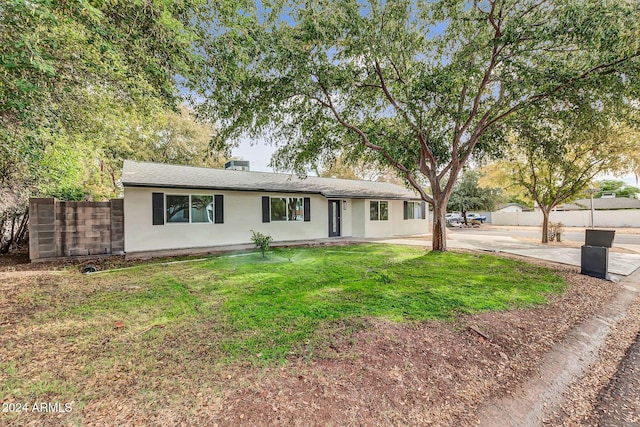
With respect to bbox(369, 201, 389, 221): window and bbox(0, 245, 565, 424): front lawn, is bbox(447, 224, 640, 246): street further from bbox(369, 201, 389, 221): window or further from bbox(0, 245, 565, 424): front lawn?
bbox(0, 245, 565, 424): front lawn

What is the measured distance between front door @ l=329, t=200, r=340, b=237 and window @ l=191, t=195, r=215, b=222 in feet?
19.3

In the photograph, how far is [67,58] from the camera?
4250 mm

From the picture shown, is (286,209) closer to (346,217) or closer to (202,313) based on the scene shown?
(346,217)

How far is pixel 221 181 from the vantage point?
10.9m

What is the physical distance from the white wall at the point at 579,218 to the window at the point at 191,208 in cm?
3133

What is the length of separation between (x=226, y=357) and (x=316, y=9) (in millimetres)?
7909

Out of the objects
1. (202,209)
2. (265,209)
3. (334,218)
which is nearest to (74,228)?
(202,209)

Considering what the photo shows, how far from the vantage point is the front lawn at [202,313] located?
Answer: 8.57 feet

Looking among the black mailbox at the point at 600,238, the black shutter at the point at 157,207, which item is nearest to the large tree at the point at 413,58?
the black shutter at the point at 157,207

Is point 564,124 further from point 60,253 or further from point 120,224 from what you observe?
point 60,253

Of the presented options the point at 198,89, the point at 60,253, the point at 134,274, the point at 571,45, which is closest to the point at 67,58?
the point at 198,89

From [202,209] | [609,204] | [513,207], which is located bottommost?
[202,209]

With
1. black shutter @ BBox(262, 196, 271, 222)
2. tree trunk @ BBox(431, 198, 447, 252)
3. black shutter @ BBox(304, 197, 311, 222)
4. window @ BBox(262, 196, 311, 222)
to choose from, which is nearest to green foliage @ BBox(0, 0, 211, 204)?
black shutter @ BBox(262, 196, 271, 222)

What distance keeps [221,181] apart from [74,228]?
4850mm
